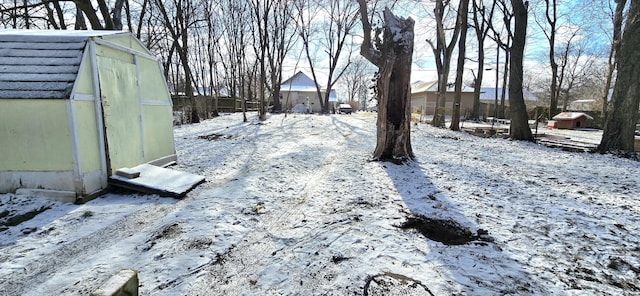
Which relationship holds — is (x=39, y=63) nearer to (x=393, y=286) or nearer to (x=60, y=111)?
(x=60, y=111)

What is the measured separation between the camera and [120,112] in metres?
4.81

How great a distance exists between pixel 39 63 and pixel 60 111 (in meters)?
0.83

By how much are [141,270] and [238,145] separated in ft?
21.7

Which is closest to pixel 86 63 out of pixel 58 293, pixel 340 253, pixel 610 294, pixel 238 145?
pixel 58 293

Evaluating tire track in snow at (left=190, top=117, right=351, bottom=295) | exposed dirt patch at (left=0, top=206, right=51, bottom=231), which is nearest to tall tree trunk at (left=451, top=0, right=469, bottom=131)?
tire track in snow at (left=190, top=117, right=351, bottom=295)

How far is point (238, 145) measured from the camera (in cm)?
885

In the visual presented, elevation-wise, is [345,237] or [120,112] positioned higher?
[120,112]

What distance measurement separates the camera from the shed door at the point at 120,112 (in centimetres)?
446

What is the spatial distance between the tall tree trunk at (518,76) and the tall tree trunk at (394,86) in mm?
6619

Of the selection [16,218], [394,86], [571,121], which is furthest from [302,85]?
[16,218]

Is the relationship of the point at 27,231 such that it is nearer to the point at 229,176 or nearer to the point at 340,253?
the point at 229,176

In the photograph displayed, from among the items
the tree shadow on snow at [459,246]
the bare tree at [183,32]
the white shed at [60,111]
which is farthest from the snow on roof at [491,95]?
the white shed at [60,111]

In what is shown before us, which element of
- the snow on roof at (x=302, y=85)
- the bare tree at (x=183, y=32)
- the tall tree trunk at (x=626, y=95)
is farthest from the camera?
the snow on roof at (x=302, y=85)

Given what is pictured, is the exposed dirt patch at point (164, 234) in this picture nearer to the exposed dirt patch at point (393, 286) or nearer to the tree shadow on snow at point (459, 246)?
the exposed dirt patch at point (393, 286)
